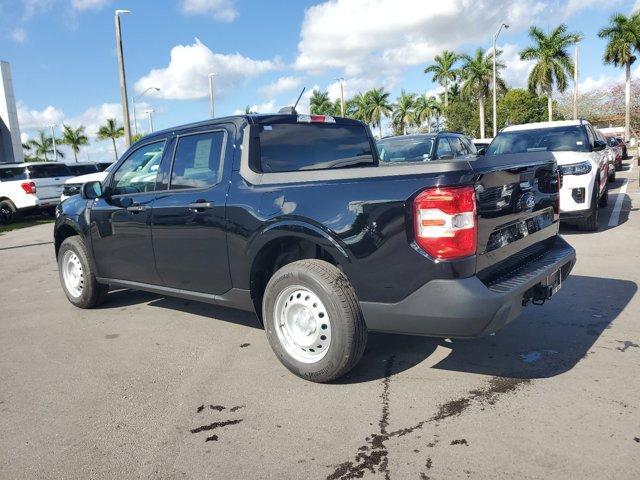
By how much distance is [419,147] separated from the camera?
10312mm

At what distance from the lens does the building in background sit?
3368 cm

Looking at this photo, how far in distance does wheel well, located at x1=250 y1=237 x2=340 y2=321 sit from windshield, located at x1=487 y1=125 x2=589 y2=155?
6.59m

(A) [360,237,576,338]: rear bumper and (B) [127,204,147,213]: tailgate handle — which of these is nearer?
(A) [360,237,576,338]: rear bumper

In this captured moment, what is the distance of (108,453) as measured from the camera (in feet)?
9.71

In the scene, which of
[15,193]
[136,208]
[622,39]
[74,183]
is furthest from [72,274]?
[622,39]

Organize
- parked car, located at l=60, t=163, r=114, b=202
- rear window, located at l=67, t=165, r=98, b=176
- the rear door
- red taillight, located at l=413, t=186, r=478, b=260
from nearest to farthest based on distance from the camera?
red taillight, located at l=413, t=186, r=478, b=260 < parked car, located at l=60, t=163, r=114, b=202 < the rear door < rear window, located at l=67, t=165, r=98, b=176

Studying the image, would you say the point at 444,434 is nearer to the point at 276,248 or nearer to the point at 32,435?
the point at 276,248

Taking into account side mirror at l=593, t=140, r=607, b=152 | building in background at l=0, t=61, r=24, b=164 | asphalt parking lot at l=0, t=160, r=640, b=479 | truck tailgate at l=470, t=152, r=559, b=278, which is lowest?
asphalt parking lot at l=0, t=160, r=640, b=479

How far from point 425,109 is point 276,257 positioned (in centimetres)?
→ 7314

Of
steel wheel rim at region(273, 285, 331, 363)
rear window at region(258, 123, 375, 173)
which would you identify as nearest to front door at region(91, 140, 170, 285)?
rear window at region(258, 123, 375, 173)

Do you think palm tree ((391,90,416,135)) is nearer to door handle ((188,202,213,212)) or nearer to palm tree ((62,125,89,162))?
palm tree ((62,125,89,162))

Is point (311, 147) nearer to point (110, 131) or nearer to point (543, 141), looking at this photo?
point (543, 141)

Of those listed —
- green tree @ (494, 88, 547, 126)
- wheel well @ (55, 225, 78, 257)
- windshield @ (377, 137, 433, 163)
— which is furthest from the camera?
green tree @ (494, 88, 547, 126)

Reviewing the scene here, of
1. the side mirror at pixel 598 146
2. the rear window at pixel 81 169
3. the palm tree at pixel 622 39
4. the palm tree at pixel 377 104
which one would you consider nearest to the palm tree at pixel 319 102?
the palm tree at pixel 377 104
